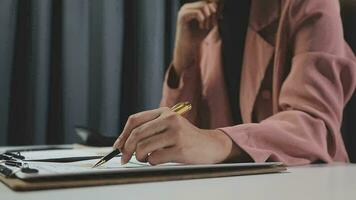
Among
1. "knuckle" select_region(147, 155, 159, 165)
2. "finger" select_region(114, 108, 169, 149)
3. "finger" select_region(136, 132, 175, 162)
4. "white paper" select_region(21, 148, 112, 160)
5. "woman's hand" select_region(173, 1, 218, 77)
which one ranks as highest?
"woman's hand" select_region(173, 1, 218, 77)

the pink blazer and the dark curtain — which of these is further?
the dark curtain

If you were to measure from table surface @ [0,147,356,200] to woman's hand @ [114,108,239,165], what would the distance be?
0.08 metres

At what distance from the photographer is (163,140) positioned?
21.5 inches

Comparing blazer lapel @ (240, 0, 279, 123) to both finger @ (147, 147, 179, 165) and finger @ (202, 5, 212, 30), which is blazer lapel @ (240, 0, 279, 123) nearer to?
finger @ (202, 5, 212, 30)

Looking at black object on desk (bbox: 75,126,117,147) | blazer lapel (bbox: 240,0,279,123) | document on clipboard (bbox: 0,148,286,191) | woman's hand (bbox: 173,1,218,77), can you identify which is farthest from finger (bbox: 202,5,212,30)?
document on clipboard (bbox: 0,148,286,191)

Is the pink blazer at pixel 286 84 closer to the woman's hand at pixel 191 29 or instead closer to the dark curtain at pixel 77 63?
the woman's hand at pixel 191 29

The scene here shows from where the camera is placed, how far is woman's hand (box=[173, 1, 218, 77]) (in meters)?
1.07

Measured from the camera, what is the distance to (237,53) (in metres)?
1.02

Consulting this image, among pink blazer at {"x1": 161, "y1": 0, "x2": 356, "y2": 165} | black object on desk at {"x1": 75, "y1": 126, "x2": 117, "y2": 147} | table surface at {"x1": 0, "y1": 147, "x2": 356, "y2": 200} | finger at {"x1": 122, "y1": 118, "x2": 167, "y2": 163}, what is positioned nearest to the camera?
table surface at {"x1": 0, "y1": 147, "x2": 356, "y2": 200}

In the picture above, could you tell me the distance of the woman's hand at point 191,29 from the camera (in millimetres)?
1066

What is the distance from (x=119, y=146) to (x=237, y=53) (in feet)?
1.73

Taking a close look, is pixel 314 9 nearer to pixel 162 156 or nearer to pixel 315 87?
pixel 315 87

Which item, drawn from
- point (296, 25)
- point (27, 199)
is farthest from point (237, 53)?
point (27, 199)

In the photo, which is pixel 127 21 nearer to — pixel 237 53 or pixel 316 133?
pixel 237 53
